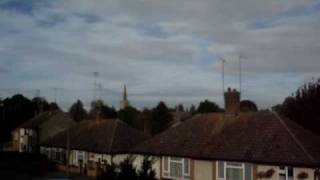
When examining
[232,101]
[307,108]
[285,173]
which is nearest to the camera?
[285,173]

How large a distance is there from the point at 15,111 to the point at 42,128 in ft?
87.1

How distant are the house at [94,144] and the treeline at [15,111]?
1614 inches

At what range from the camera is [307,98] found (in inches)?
2005

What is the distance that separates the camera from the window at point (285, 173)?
32438 millimetres

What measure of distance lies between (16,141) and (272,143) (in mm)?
65621

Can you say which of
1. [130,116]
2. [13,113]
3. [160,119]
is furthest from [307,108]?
[13,113]

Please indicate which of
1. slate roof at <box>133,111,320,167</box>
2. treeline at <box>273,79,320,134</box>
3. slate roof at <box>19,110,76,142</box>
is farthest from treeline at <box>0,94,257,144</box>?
slate roof at <box>133,111,320,167</box>

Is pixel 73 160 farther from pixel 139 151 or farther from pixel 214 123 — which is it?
pixel 214 123

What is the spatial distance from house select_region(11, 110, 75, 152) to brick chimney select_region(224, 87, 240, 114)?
43.4 m

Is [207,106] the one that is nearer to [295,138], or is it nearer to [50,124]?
[50,124]

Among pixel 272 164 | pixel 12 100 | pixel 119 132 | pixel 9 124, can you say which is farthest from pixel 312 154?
pixel 12 100

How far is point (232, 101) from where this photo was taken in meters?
41.1

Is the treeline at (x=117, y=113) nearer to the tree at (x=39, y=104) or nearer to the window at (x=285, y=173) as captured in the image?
the tree at (x=39, y=104)

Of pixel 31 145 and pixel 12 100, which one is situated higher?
pixel 12 100
